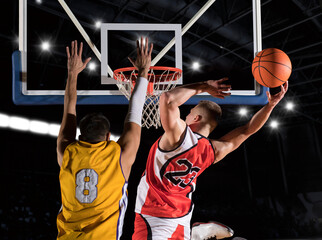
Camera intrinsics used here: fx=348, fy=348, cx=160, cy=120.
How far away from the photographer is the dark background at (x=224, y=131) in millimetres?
8586

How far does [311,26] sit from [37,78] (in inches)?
314

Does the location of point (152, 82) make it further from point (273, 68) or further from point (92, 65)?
point (92, 65)

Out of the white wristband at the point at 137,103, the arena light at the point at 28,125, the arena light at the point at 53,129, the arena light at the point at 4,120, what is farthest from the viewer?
the arena light at the point at 53,129

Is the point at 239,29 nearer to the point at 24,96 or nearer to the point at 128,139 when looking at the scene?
the point at 24,96

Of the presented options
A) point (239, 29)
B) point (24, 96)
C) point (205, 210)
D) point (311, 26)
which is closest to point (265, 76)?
point (24, 96)

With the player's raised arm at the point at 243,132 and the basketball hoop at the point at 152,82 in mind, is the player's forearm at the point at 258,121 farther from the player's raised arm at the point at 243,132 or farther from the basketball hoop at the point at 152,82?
the basketball hoop at the point at 152,82

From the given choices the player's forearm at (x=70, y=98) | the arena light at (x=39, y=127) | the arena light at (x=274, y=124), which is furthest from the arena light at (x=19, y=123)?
the arena light at (x=274, y=124)

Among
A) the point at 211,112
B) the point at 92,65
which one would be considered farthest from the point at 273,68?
the point at 92,65

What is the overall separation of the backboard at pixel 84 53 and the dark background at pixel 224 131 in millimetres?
88

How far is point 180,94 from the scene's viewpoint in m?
2.61

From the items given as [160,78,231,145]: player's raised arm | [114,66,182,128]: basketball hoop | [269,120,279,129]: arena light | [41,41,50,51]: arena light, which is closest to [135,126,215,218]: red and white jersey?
[160,78,231,145]: player's raised arm

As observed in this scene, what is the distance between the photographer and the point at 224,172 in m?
15.1

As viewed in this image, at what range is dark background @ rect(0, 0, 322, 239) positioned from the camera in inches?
338

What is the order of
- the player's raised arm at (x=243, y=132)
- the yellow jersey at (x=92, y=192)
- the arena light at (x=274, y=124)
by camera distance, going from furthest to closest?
the arena light at (x=274, y=124), the player's raised arm at (x=243, y=132), the yellow jersey at (x=92, y=192)
